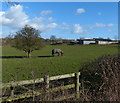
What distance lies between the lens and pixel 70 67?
55.7ft

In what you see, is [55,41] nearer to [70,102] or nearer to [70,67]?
[70,67]

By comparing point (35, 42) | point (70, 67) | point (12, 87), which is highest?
point (35, 42)

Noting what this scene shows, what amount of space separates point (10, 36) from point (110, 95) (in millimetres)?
32578

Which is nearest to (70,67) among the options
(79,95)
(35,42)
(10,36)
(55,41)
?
(79,95)

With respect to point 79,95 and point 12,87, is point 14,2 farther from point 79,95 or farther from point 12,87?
point 79,95

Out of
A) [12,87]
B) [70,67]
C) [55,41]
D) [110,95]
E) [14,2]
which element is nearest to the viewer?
[110,95]

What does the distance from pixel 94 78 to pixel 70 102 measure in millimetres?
3416

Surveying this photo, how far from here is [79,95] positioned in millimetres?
4102

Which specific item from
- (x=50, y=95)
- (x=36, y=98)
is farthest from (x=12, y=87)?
(x=50, y=95)

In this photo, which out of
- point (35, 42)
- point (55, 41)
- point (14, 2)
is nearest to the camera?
point (14, 2)

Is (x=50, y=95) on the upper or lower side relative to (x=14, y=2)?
lower

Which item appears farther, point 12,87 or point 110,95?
point 12,87

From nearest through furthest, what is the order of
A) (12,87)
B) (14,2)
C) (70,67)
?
(12,87)
(14,2)
(70,67)

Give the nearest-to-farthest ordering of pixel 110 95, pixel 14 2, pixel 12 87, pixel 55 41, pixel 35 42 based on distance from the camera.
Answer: pixel 110 95 → pixel 12 87 → pixel 14 2 → pixel 35 42 → pixel 55 41
